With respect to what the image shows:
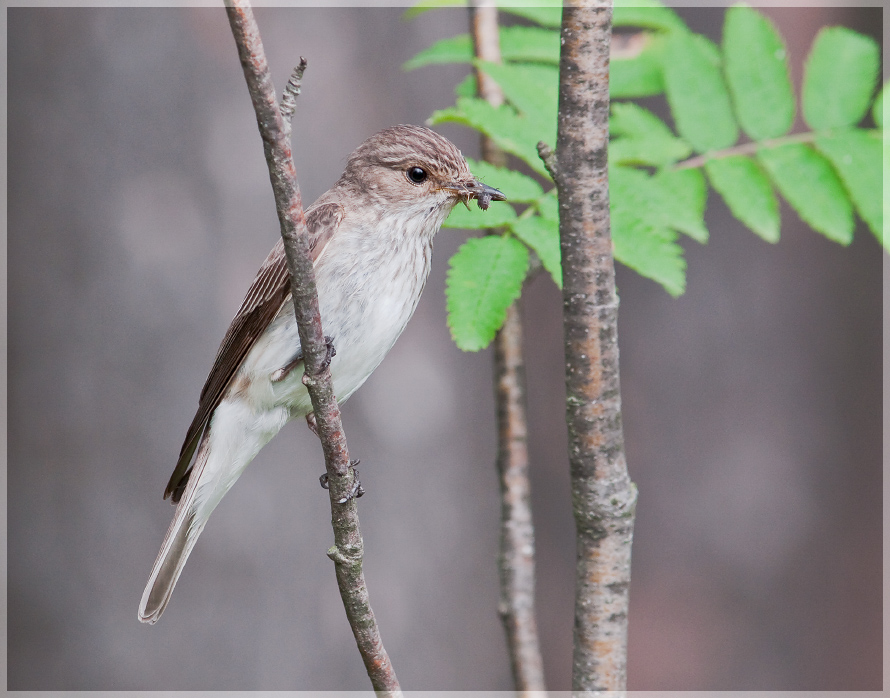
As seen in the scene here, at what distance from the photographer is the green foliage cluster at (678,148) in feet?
6.59

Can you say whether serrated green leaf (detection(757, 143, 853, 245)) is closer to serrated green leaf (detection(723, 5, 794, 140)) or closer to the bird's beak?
serrated green leaf (detection(723, 5, 794, 140))

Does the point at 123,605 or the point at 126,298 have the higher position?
the point at 126,298

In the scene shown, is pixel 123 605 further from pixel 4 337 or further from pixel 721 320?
pixel 721 320

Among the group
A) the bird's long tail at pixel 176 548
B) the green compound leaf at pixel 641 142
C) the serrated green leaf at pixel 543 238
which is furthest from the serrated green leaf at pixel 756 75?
the bird's long tail at pixel 176 548

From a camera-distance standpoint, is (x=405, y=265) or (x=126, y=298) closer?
(x=405, y=265)

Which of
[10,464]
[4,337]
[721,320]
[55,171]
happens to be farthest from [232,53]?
[721,320]

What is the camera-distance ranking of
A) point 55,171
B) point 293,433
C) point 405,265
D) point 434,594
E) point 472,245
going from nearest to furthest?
point 472,245
point 405,265
point 55,171
point 293,433
point 434,594

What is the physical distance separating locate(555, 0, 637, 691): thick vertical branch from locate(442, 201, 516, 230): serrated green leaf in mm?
424

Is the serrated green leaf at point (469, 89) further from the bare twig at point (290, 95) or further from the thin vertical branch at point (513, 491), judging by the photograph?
the bare twig at point (290, 95)

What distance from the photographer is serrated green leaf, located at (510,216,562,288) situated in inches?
78.5

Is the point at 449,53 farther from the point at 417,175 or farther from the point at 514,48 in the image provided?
the point at 417,175

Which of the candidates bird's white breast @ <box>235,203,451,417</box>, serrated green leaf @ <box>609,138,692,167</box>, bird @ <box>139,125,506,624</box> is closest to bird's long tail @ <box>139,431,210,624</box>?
bird @ <box>139,125,506,624</box>

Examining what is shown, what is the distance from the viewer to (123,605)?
339cm

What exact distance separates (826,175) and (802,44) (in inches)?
77.1
